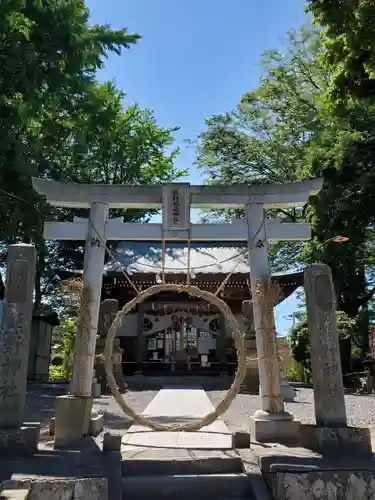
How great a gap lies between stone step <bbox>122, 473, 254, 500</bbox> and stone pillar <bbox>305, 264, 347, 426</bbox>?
1.36 metres

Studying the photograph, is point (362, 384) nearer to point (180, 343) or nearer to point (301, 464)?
point (180, 343)

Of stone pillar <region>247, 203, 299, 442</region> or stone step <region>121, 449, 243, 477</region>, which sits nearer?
stone step <region>121, 449, 243, 477</region>

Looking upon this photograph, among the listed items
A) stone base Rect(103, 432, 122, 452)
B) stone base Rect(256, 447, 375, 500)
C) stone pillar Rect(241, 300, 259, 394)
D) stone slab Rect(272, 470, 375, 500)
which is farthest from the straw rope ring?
stone pillar Rect(241, 300, 259, 394)

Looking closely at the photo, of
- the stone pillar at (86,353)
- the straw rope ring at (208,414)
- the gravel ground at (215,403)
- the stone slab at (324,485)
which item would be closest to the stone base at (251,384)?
the gravel ground at (215,403)

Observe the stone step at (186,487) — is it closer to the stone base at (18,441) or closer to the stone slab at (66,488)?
→ the stone slab at (66,488)

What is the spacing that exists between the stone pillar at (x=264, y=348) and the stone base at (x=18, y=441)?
8.60 feet

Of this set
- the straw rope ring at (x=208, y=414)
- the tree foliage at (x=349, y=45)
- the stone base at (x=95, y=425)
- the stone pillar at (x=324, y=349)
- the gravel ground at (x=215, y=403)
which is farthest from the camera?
the gravel ground at (x=215, y=403)

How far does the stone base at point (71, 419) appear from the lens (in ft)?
17.1

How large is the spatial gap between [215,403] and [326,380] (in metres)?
5.98

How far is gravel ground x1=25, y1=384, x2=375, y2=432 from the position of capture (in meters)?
7.88

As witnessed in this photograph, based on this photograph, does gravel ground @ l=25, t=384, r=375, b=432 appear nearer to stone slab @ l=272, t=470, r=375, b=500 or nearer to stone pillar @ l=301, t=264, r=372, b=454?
stone pillar @ l=301, t=264, r=372, b=454

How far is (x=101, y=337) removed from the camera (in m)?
12.5

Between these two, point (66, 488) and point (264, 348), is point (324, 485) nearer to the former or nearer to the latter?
point (66, 488)

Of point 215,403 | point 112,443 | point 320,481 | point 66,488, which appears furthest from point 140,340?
point 320,481
